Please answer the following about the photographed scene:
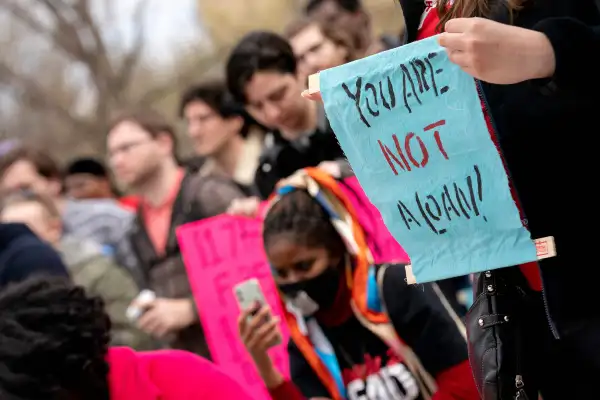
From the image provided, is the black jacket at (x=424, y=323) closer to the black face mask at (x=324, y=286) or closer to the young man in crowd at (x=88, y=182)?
the black face mask at (x=324, y=286)

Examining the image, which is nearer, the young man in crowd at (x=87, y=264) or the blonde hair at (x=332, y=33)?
the blonde hair at (x=332, y=33)

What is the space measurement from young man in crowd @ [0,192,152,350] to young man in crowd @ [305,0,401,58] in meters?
1.45

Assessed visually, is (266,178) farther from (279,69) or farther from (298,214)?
(298,214)

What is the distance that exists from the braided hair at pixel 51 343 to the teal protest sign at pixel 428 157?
846mm

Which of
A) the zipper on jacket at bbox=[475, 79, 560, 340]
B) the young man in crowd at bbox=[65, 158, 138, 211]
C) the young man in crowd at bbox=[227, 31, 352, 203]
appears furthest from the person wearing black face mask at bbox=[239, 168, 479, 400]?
the young man in crowd at bbox=[65, 158, 138, 211]

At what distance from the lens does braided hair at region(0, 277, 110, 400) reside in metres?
2.28

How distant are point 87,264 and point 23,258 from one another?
84 centimetres

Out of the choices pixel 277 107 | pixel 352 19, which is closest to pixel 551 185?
pixel 277 107

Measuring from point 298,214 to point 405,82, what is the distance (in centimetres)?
126

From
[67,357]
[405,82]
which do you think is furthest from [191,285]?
[405,82]

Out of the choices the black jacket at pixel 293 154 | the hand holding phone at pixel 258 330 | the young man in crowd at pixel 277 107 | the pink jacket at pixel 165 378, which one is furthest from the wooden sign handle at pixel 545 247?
the young man in crowd at pixel 277 107

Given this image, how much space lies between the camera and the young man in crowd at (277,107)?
357 cm

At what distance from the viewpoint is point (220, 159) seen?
484 cm

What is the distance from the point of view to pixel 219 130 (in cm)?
479
